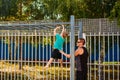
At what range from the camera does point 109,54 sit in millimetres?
14000

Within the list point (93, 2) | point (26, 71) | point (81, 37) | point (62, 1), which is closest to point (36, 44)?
point (26, 71)

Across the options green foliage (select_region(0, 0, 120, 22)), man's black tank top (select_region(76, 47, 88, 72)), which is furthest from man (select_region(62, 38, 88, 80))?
green foliage (select_region(0, 0, 120, 22))

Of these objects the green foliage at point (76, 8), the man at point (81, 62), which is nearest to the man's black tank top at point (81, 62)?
the man at point (81, 62)

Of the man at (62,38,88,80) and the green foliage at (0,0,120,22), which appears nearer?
the man at (62,38,88,80)

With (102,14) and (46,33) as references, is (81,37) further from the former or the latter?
(102,14)

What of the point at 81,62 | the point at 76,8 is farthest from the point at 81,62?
the point at 76,8

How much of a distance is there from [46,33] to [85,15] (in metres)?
3.24

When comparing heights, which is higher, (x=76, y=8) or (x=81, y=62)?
(x=76, y=8)

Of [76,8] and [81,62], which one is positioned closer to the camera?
[81,62]

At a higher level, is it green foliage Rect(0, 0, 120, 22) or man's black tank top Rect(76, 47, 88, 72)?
green foliage Rect(0, 0, 120, 22)

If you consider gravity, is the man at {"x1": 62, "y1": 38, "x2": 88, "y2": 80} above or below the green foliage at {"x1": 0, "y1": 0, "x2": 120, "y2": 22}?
below

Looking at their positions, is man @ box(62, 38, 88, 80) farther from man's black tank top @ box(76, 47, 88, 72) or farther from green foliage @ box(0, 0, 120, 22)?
green foliage @ box(0, 0, 120, 22)

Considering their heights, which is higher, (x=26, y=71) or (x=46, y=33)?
(x=46, y=33)

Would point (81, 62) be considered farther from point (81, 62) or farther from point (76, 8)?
point (76, 8)
